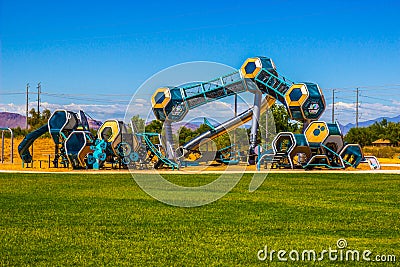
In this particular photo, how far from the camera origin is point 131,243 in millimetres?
10867

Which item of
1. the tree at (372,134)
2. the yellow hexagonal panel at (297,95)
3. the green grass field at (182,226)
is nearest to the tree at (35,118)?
the tree at (372,134)

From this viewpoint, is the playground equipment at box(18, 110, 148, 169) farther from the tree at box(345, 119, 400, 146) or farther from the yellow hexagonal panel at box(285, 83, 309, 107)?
the tree at box(345, 119, 400, 146)

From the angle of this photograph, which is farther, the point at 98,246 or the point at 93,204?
the point at 93,204

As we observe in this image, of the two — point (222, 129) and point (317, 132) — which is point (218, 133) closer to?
point (222, 129)

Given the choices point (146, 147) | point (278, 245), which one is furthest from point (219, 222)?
point (146, 147)

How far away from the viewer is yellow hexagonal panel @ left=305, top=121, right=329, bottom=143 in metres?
37.6

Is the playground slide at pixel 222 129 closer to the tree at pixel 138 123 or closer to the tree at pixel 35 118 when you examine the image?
the tree at pixel 138 123

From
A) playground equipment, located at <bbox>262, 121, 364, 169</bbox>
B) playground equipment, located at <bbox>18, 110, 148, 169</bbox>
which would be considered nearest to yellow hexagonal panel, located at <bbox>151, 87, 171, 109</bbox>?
playground equipment, located at <bbox>18, 110, 148, 169</bbox>

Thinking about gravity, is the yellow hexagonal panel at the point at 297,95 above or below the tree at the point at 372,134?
above

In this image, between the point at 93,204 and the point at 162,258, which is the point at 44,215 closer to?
the point at 93,204

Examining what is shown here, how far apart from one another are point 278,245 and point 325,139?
1077 inches

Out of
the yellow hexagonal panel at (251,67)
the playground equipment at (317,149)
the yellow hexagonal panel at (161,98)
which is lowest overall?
the playground equipment at (317,149)

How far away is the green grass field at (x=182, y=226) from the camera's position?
9883mm

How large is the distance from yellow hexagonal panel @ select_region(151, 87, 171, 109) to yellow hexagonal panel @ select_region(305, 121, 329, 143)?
9597mm
